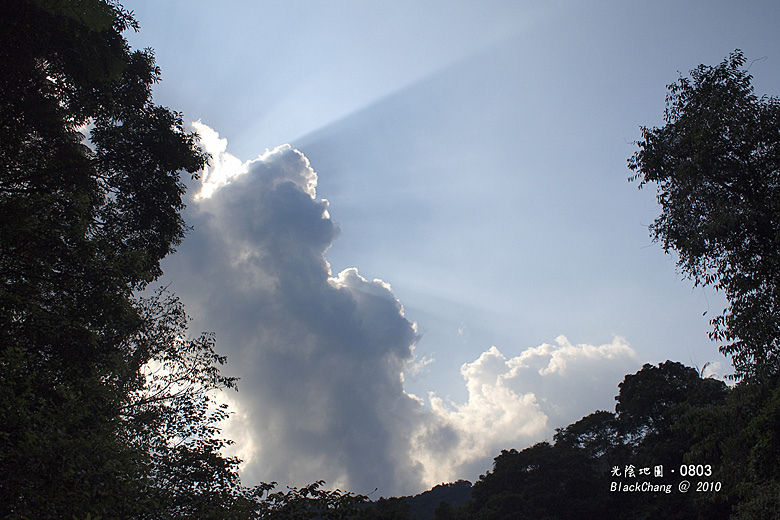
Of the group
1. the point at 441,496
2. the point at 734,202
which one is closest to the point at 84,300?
the point at 734,202

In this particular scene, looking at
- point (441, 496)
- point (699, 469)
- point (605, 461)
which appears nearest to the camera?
point (699, 469)

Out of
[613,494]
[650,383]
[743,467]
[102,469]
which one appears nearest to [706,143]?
[743,467]

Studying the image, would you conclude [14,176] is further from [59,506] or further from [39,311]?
[59,506]

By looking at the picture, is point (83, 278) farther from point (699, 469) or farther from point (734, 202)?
point (699, 469)

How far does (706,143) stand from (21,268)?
695 inches

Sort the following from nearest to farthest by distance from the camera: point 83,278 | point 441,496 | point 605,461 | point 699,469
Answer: point 83,278
point 699,469
point 605,461
point 441,496

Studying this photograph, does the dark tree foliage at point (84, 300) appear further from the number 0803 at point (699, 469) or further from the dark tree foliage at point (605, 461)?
the dark tree foliage at point (605, 461)

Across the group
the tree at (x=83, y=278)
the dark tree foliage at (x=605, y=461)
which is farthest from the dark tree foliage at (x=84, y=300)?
the dark tree foliage at (x=605, y=461)

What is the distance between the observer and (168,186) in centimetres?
1631

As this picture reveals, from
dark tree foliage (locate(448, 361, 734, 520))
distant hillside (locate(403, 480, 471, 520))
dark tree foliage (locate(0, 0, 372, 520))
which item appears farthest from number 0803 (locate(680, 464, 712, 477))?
distant hillside (locate(403, 480, 471, 520))

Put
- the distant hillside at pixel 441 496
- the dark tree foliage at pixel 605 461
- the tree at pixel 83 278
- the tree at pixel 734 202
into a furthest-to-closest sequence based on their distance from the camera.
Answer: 1. the distant hillside at pixel 441 496
2. the dark tree foliage at pixel 605 461
3. the tree at pixel 734 202
4. the tree at pixel 83 278

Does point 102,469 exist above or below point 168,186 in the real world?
below

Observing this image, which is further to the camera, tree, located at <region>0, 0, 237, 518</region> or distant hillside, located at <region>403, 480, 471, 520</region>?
distant hillside, located at <region>403, 480, 471, 520</region>

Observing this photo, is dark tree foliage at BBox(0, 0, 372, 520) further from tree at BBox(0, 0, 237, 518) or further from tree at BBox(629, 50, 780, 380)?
tree at BBox(629, 50, 780, 380)
